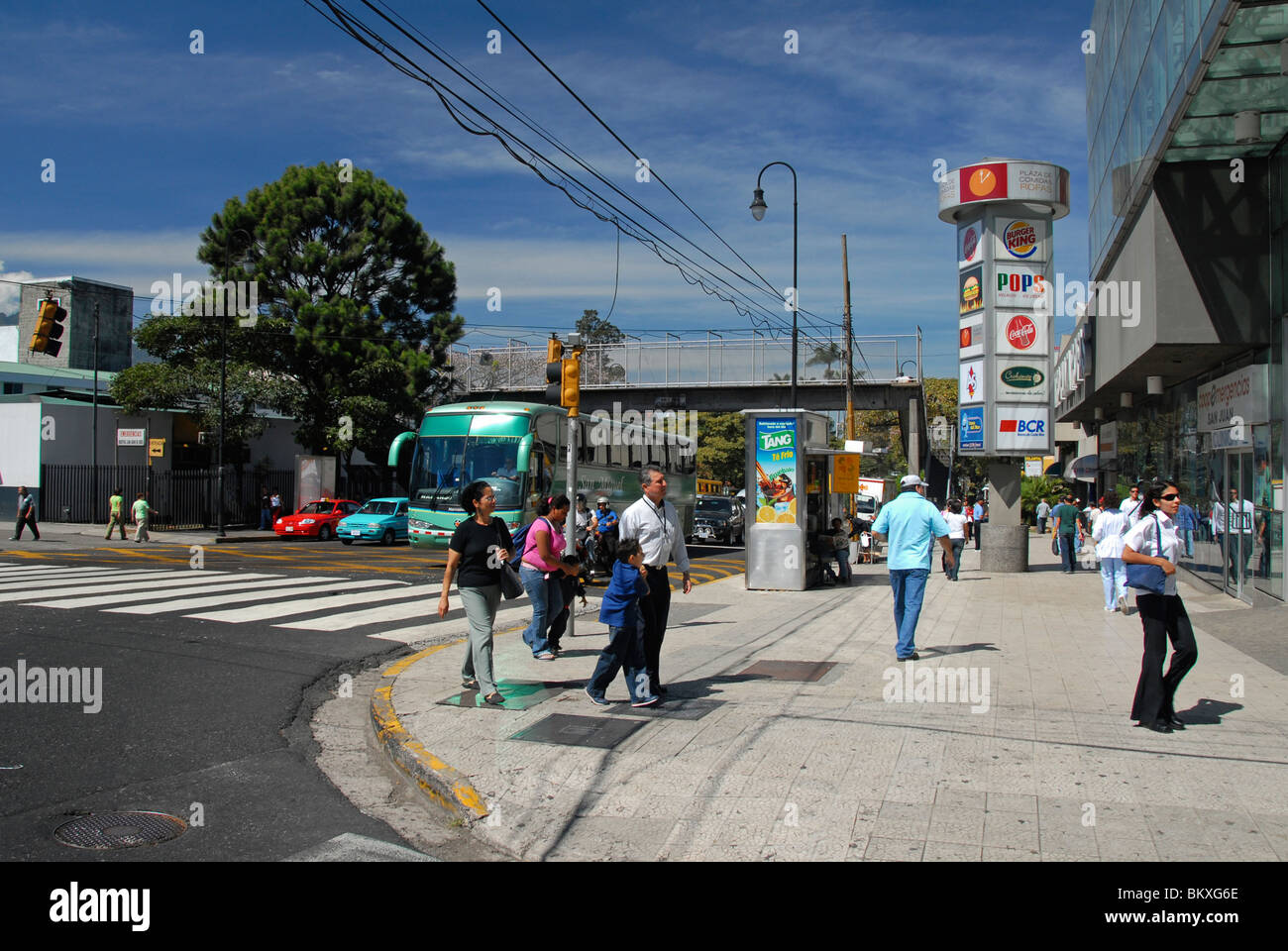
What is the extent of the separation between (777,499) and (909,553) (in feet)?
23.1

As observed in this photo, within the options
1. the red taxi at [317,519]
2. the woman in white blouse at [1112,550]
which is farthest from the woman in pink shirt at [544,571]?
the red taxi at [317,519]

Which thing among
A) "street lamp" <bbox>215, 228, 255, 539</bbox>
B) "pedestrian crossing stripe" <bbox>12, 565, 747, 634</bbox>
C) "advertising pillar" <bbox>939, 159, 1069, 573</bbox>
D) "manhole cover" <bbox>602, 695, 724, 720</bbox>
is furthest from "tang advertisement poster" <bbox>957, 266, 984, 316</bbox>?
"street lamp" <bbox>215, 228, 255, 539</bbox>

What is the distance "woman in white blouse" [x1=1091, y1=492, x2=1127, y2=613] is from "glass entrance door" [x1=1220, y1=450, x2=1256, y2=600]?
187cm

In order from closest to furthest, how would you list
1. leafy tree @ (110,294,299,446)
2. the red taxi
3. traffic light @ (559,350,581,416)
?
traffic light @ (559,350,581,416)
the red taxi
leafy tree @ (110,294,299,446)

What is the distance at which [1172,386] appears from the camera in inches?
786

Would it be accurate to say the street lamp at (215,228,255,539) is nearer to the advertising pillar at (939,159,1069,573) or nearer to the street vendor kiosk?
the street vendor kiosk

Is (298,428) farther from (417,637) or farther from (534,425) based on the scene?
(417,637)

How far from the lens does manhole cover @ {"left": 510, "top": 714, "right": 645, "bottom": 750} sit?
6.48 m

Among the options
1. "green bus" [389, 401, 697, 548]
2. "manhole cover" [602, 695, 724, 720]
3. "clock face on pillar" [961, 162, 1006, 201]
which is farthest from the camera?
"clock face on pillar" [961, 162, 1006, 201]

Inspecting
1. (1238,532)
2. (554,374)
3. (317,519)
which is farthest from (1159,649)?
(317,519)

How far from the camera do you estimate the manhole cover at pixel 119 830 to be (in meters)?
4.77

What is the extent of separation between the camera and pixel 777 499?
1673 centimetres
